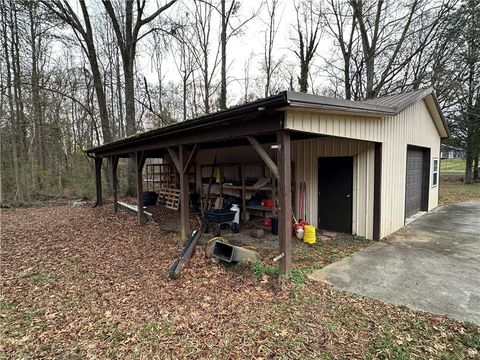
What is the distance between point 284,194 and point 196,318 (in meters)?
1.93

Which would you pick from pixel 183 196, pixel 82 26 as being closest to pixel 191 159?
pixel 183 196

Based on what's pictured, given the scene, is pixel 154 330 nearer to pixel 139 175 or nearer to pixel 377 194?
pixel 377 194

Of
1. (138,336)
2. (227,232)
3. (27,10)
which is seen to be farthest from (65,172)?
(138,336)

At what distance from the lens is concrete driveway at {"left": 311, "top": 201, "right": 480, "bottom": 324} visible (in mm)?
3193

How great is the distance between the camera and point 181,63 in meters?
16.3

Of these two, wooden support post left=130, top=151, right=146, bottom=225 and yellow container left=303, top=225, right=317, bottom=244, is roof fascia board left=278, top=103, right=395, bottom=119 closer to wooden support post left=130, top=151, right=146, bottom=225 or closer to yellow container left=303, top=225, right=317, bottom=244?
yellow container left=303, top=225, right=317, bottom=244

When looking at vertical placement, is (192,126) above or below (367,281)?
above

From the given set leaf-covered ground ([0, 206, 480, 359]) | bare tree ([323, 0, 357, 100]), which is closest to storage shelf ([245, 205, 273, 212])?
leaf-covered ground ([0, 206, 480, 359])

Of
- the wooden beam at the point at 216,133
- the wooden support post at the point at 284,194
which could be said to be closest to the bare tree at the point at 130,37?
the wooden beam at the point at 216,133

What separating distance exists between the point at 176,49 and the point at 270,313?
658 inches

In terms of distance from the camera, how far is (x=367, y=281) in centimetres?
377

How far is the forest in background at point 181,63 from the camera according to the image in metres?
11.5

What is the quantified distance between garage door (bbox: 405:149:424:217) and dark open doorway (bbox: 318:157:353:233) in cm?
296

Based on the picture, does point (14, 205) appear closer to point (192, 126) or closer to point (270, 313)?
point (192, 126)
